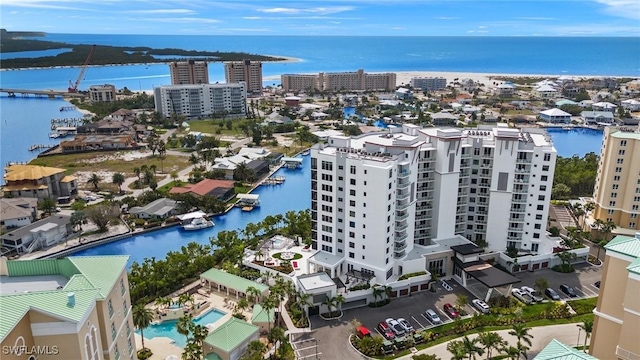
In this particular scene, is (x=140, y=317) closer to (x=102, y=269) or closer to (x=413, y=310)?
(x=102, y=269)

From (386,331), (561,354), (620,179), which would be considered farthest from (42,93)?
(561,354)

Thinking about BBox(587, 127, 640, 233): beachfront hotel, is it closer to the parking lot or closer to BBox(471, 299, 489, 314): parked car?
the parking lot

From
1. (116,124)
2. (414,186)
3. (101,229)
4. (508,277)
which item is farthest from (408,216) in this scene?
(116,124)

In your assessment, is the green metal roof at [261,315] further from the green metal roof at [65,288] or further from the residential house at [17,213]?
the residential house at [17,213]

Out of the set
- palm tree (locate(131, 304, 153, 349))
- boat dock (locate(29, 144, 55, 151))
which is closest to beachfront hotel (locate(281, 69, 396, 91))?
boat dock (locate(29, 144, 55, 151))

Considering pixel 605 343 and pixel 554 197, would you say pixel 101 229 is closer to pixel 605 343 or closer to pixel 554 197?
pixel 605 343

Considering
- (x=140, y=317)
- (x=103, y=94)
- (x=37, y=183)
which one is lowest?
(x=140, y=317)

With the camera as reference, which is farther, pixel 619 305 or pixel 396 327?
pixel 396 327
